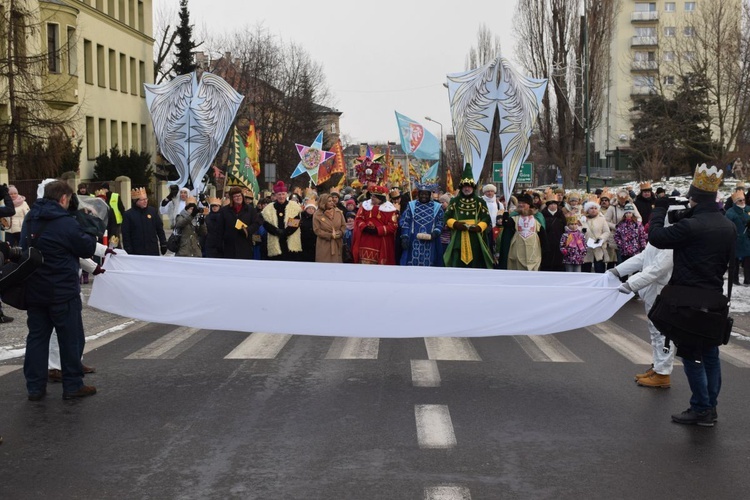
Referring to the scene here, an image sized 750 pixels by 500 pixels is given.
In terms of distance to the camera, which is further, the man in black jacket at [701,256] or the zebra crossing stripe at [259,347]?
the zebra crossing stripe at [259,347]

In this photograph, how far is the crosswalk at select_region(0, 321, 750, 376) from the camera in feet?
36.0

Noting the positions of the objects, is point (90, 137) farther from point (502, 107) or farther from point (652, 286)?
point (652, 286)

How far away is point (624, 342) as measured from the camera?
41.2 feet

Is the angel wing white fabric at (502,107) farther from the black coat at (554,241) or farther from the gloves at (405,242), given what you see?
the gloves at (405,242)

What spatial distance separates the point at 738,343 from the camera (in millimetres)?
12742

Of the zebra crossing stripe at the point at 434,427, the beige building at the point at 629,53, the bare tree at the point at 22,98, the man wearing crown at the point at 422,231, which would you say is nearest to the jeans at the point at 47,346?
the zebra crossing stripe at the point at 434,427

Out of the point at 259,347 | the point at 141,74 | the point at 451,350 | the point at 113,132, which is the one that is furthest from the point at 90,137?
the point at 451,350

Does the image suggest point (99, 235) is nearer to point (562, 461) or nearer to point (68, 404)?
point (68, 404)

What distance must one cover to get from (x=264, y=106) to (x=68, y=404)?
187 ft

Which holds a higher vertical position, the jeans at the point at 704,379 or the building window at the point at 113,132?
the building window at the point at 113,132

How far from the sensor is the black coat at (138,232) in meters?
16.8

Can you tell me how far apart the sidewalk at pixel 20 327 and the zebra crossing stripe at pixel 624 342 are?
6.61 metres

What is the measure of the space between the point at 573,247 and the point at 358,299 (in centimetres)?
753

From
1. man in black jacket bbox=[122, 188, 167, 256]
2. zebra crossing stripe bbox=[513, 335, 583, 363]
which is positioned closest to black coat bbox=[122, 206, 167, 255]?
man in black jacket bbox=[122, 188, 167, 256]
